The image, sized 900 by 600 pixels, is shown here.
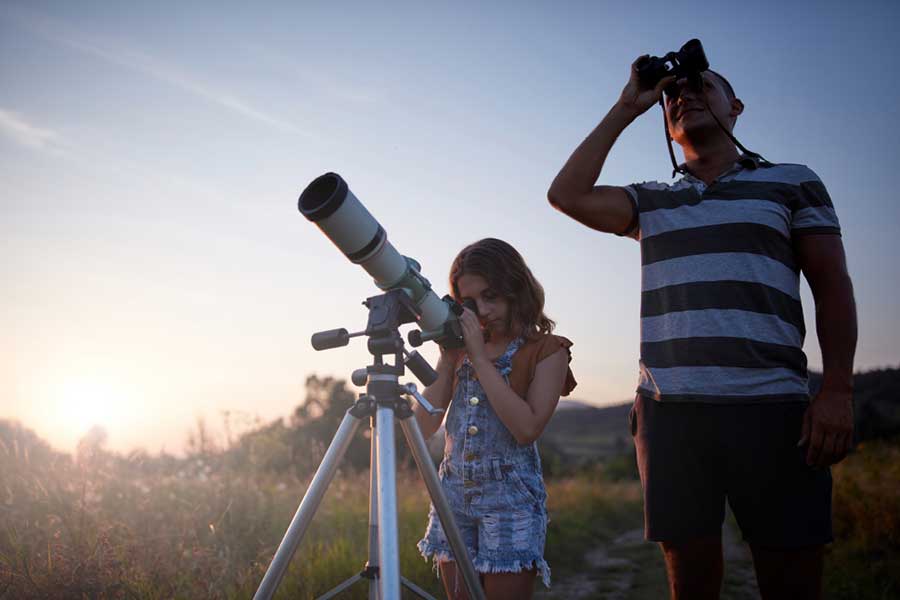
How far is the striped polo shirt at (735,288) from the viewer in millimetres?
2266

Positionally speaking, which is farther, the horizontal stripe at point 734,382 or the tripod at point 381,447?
the horizontal stripe at point 734,382

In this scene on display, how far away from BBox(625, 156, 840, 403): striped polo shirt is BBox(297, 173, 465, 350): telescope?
0.84 m

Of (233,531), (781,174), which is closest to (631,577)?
(233,531)

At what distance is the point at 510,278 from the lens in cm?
277

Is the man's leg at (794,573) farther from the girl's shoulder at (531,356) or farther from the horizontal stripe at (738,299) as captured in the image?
the girl's shoulder at (531,356)

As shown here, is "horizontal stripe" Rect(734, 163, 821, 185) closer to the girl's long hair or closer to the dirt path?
the girl's long hair

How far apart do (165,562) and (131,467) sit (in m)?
3.16

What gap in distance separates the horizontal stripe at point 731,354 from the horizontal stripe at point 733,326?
0.8 inches

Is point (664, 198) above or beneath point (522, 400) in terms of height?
above

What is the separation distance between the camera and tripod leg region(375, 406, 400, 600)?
1.61 m

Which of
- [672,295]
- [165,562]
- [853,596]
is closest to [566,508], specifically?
[853,596]

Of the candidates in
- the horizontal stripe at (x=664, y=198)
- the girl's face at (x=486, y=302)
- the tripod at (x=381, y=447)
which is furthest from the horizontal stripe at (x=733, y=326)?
the tripod at (x=381, y=447)

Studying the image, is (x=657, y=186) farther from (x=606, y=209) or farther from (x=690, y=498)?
(x=690, y=498)

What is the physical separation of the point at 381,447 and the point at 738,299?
1444mm
